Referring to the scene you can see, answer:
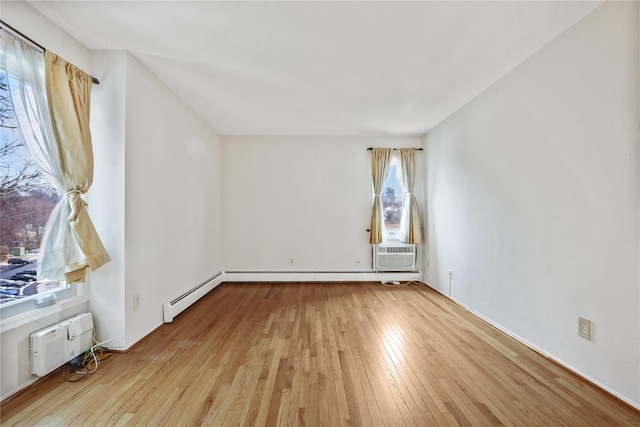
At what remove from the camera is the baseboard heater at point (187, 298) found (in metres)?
2.68

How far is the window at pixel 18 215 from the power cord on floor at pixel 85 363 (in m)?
0.50

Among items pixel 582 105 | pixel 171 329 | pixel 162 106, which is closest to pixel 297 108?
pixel 162 106

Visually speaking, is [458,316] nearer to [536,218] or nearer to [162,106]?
[536,218]

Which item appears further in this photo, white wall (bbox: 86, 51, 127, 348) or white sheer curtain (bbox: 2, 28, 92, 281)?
white wall (bbox: 86, 51, 127, 348)

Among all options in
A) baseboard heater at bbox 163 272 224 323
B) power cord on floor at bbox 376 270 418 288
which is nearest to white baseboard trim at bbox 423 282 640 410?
power cord on floor at bbox 376 270 418 288

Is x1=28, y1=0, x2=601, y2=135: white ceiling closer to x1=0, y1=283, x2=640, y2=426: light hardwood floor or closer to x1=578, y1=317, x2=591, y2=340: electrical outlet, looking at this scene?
x1=578, y1=317, x2=591, y2=340: electrical outlet

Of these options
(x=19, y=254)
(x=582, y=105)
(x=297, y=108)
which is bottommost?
(x=19, y=254)

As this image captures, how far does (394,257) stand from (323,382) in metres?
2.88

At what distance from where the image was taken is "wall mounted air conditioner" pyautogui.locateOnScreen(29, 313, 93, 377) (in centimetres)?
166

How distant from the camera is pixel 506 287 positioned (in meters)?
2.49

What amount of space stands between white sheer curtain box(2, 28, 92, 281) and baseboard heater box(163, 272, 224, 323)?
1042 millimetres

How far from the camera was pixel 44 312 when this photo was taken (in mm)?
1757

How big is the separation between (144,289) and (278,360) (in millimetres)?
1430

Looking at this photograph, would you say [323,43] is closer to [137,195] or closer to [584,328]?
[137,195]
